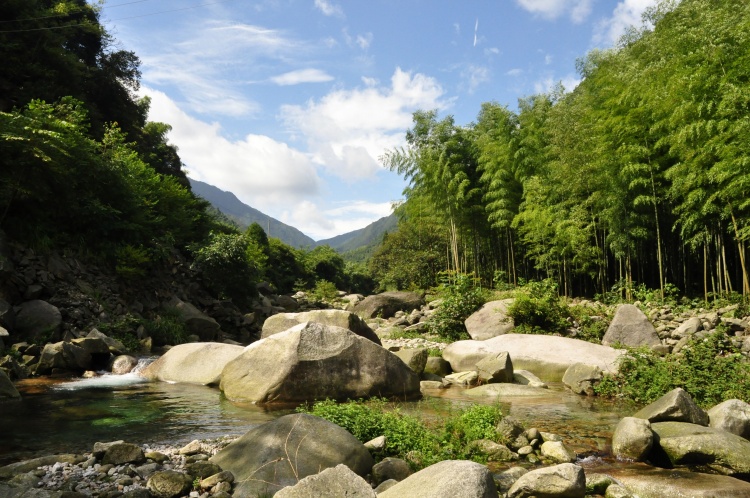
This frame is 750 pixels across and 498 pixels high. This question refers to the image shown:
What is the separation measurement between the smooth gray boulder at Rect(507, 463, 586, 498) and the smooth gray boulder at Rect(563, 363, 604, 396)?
188 inches

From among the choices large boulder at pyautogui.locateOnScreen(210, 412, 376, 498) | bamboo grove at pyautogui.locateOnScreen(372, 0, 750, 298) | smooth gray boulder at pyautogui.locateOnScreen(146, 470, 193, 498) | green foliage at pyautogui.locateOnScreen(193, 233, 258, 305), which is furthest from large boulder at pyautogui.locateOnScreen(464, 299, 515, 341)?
smooth gray boulder at pyautogui.locateOnScreen(146, 470, 193, 498)

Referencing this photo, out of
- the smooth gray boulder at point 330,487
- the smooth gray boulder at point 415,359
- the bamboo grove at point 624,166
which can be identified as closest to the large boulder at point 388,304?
the bamboo grove at point 624,166

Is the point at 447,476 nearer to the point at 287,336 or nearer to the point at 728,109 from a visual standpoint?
the point at 287,336

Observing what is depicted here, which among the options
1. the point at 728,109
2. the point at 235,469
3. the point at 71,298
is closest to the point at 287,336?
the point at 235,469

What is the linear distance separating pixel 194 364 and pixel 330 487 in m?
7.04

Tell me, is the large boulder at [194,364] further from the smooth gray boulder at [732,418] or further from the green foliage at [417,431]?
the smooth gray boulder at [732,418]

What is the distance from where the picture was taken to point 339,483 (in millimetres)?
3047

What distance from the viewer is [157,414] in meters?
6.52

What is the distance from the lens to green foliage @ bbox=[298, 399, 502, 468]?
4.65 m

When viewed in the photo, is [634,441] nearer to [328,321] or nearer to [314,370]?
[314,370]

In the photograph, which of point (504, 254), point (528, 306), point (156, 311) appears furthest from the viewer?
point (504, 254)

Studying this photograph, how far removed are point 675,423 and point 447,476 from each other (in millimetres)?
3432

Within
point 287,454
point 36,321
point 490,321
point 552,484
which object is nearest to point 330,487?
point 287,454

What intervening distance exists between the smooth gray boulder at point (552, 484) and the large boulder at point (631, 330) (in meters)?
7.50
